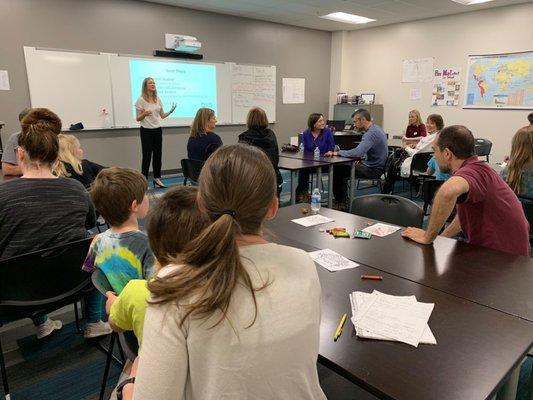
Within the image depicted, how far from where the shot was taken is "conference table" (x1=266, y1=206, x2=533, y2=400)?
3.30 feet

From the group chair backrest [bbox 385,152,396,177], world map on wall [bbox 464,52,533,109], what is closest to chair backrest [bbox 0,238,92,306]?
chair backrest [bbox 385,152,396,177]

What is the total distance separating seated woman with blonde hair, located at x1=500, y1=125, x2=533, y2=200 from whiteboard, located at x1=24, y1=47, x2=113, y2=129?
17.2 feet

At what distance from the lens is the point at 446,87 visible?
7332 mm

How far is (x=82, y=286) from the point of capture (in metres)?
1.95

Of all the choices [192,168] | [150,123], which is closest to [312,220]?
[192,168]

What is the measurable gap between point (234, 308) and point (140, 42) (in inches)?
248

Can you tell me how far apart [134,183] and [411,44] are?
747 cm

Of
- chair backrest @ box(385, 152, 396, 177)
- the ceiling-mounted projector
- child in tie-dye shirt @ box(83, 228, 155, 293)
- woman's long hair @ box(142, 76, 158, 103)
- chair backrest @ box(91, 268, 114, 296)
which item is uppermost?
the ceiling-mounted projector

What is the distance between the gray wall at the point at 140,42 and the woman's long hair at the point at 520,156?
5.23m

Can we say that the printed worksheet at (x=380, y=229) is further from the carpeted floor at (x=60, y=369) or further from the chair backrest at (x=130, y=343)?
the chair backrest at (x=130, y=343)

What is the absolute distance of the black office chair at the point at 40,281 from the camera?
174 centimetres

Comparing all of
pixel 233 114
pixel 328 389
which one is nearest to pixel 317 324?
pixel 328 389

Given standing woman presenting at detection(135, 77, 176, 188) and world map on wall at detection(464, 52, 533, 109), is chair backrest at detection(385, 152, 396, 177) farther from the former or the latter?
standing woman presenting at detection(135, 77, 176, 188)

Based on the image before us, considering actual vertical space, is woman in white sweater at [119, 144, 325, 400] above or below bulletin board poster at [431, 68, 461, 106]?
below
